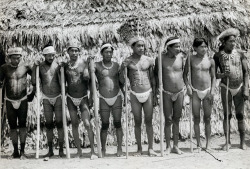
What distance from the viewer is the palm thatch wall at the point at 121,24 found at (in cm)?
861

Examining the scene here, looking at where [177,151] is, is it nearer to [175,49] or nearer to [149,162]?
[149,162]

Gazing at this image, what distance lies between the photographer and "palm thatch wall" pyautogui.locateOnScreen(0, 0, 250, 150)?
8.61 meters

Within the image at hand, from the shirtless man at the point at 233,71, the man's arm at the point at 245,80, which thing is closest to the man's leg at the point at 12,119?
the shirtless man at the point at 233,71

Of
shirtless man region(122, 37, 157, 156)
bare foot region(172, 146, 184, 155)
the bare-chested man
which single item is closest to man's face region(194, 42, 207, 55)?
shirtless man region(122, 37, 157, 156)

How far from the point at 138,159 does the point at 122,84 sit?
1.38m

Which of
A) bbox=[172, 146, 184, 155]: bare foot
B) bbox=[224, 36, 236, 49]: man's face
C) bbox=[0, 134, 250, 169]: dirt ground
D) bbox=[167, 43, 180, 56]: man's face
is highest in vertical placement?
bbox=[224, 36, 236, 49]: man's face

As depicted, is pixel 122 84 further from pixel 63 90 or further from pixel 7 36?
pixel 7 36

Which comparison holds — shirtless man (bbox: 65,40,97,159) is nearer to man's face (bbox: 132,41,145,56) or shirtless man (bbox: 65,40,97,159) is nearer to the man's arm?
man's face (bbox: 132,41,145,56)

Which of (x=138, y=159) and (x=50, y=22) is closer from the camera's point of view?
(x=138, y=159)

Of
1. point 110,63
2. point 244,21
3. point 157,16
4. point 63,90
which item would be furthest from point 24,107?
point 244,21

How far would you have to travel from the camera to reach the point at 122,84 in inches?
272

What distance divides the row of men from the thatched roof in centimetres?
177

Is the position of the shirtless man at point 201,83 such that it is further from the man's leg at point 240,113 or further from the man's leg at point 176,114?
the man's leg at point 240,113

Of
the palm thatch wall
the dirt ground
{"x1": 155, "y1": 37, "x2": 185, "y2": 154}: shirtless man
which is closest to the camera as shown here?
the dirt ground
